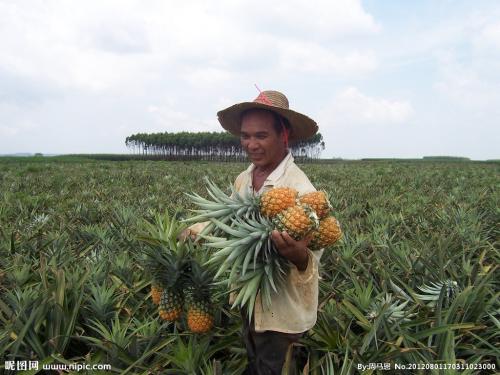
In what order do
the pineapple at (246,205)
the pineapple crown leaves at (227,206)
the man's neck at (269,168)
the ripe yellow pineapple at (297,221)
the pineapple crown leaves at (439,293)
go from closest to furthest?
1. the ripe yellow pineapple at (297,221)
2. the pineapple at (246,205)
3. the pineapple crown leaves at (227,206)
4. the man's neck at (269,168)
5. the pineapple crown leaves at (439,293)

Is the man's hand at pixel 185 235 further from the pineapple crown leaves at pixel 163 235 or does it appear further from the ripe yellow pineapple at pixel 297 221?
the ripe yellow pineapple at pixel 297 221

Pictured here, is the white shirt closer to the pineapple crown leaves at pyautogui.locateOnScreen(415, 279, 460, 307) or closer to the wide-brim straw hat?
the wide-brim straw hat

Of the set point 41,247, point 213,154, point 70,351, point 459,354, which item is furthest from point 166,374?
point 213,154

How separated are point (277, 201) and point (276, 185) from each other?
0.55 metres

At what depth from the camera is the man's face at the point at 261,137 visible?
7.42 ft

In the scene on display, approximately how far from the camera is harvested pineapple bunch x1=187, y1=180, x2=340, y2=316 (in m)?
1.63

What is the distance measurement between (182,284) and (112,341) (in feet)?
1.88

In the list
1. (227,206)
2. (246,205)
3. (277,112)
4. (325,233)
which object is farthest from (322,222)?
(277,112)

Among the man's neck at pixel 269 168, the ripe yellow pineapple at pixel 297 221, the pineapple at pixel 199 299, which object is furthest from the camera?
the man's neck at pixel 269 168

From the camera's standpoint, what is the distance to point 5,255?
372cm

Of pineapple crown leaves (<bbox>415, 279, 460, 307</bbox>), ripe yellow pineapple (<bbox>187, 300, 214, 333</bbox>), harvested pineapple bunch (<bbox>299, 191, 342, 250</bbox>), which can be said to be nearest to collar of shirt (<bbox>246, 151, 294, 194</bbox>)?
harvested pineapple bunch (<bbox>299, 191, 342, 250</bbox>)

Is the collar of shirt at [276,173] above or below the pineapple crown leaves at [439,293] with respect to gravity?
above

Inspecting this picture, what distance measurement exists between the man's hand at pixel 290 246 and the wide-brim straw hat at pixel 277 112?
0.90 metres

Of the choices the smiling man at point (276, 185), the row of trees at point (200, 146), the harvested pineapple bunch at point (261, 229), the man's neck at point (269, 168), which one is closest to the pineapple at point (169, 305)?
the smiling man at point (276, 185)
